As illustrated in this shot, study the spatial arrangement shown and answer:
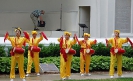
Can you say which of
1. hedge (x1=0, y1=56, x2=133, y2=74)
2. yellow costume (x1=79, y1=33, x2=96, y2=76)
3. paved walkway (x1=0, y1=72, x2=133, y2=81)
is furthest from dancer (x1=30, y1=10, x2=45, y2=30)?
yellow costume (x1=79, y1=33, x2=96, y2=76)

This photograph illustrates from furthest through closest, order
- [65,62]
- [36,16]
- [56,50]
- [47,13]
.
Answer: [47,13], [36,16], [56,50], [65,62]

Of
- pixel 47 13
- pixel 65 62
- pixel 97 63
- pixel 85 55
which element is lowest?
pixel 97 63

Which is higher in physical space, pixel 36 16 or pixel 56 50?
pixel 36 16

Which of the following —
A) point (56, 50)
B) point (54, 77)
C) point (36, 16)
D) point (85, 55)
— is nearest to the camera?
point (54, 77)

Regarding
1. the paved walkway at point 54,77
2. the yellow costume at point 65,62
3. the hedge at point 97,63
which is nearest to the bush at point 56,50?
the hedge at point 97,63

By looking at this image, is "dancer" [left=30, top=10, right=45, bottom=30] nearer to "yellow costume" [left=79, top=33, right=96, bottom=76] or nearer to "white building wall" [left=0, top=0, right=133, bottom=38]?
"white building wall" [left=0, top=0, right=133, bottom=38]

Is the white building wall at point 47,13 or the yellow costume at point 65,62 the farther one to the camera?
the white building wall at point 47,13

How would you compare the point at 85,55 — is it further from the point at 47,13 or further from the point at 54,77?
the point at 47,13

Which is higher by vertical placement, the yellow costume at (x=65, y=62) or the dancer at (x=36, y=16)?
the dancer at (x=36, y=16)

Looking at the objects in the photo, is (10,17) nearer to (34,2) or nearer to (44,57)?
(34,2)

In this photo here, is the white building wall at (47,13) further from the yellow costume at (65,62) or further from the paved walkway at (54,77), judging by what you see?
the yellow costume at (65,62)

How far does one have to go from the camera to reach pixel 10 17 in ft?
91.2

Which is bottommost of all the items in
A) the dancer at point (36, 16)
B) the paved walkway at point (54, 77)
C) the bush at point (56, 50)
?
the paved walkway at point (54, 77)

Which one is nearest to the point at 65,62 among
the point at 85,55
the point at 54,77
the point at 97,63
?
the point at 54,77
